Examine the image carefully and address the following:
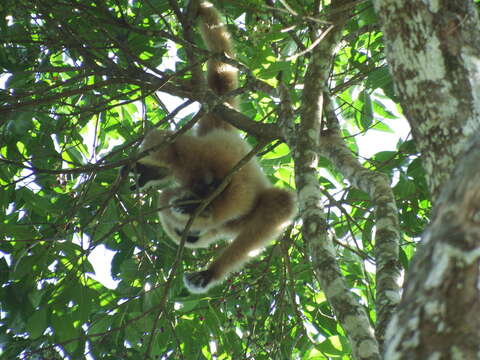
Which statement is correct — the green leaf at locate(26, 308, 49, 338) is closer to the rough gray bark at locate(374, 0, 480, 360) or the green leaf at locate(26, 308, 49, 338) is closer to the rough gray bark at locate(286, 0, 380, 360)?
the rough gray bark at locate(286, 0, 380, 360)

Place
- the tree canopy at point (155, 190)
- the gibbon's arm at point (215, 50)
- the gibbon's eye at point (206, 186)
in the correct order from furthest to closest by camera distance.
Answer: the gibbon's eye at point (206, 186), the gibbon's arm at point (215, 50), the tree canopy at point (155, 190)

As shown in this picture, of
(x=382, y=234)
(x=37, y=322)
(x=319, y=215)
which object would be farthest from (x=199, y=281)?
(x=382, y=234)

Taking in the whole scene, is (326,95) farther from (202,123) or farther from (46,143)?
(46,143)

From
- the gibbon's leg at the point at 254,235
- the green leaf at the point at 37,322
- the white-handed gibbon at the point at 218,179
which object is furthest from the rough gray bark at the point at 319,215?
the green leaf at the point at 37,322

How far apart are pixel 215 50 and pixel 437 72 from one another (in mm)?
3193

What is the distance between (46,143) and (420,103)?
155 inches

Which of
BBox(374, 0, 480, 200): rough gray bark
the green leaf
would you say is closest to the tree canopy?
the green leaf

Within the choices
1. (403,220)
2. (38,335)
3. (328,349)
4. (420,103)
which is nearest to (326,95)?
(403,220)

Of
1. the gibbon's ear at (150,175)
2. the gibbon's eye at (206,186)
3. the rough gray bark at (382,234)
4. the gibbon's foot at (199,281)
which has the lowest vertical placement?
the rough gray bark at (382,234)

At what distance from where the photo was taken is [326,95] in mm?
4277

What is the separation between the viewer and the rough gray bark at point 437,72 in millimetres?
1906

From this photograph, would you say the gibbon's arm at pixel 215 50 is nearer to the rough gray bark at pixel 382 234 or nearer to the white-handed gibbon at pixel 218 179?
the white-handed gibbon at pixel 218 179

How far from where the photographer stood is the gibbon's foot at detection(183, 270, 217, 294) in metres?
5.26

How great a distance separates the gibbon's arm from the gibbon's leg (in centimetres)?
81
